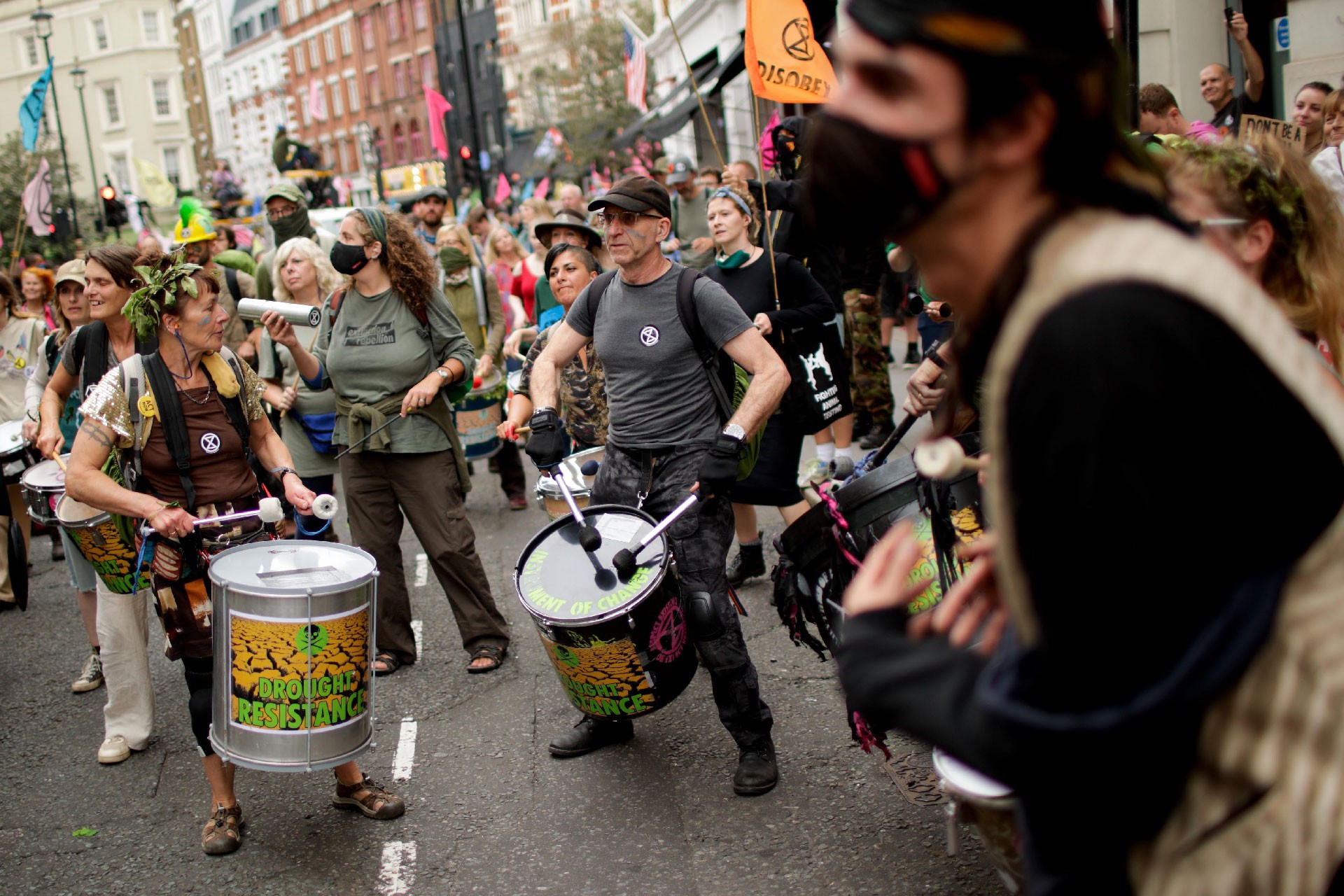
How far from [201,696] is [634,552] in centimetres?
157

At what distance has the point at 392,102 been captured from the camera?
7562 centimetres

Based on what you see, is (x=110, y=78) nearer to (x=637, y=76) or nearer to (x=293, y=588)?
(x=637, y=76)

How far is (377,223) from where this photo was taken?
542 centimetres

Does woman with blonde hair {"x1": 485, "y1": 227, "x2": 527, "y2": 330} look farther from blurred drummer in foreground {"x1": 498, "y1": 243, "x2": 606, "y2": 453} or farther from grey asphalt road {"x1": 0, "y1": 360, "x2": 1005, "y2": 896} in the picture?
grey asphalt road {"x1": 0, "y1": 360, "x2": 1005, "y2": 896}

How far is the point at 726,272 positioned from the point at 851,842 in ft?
11.5

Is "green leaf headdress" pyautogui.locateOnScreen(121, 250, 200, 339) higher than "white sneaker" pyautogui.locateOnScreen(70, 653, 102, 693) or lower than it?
higher

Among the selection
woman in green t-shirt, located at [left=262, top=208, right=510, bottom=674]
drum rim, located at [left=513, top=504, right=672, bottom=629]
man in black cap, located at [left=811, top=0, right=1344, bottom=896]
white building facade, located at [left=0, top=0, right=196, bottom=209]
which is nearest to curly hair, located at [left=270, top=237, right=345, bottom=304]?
woman in green t-shirt, located at [left=262, top=208, right=510, bottom=674]

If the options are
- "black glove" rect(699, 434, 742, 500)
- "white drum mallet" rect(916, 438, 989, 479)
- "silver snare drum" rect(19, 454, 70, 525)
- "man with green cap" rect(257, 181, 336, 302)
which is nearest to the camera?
"white drum mallet" rect(916, 438, 989, 479)

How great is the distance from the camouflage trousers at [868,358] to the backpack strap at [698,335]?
4.58 meters

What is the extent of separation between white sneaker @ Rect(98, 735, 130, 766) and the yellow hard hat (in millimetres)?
3622

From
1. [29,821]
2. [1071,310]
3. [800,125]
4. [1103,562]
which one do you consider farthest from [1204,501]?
[800,125]

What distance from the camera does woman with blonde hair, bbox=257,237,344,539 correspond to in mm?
6355

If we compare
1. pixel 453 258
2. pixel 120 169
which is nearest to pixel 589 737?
pixel 453 258

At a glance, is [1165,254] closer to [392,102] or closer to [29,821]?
[29,821]
